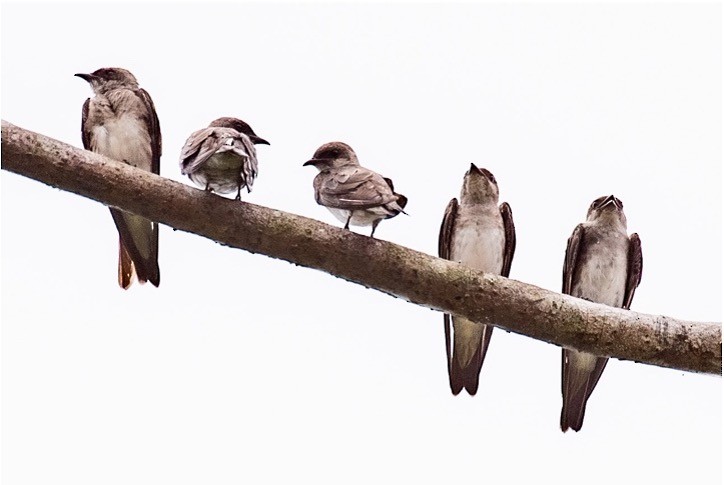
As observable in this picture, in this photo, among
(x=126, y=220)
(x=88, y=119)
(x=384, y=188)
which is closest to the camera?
(x=384, y=188)

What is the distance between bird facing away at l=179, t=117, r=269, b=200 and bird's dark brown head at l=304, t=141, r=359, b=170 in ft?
2.07

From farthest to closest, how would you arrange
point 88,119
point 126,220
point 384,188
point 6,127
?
point 88,119
point 126,220
point 384,188
point 6,127

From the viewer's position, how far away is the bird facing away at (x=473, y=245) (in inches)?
243

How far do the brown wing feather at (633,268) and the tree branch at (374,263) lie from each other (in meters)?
1.74

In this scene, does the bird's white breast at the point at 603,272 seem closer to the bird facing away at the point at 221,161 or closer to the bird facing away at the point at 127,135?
the bird facing away at the point at 221,161

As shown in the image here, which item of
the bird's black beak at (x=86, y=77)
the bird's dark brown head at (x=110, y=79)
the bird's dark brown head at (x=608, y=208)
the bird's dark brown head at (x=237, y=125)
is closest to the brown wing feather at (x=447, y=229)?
the bird's dark brown head at (x=608, y=208)

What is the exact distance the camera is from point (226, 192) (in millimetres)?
4711

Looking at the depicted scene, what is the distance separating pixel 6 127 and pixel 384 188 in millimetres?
1842

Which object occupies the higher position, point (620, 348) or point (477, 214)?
point (477, 214)

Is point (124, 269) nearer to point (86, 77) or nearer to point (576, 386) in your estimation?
point (86, 77)

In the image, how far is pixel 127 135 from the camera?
241 inches

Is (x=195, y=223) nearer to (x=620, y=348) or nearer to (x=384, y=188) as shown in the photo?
(x=384, y=188)

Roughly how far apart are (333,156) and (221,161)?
3.27 feet

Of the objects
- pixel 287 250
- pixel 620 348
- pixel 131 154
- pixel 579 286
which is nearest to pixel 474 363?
pixel 579 286
